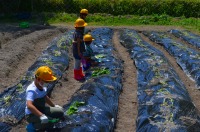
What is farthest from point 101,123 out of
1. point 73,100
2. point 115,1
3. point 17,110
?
point 115,1

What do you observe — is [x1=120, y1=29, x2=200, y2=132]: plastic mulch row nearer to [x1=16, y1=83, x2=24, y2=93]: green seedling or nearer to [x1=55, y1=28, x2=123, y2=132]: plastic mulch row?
[x1=55, y1=28, x2=123, y2=132]: plastic mulch row

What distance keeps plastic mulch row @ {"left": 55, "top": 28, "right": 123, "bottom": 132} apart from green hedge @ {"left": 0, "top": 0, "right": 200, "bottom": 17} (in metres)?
14.5

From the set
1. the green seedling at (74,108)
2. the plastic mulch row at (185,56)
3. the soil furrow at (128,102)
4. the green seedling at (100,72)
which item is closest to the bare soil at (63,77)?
the soil furrow at (128,102)

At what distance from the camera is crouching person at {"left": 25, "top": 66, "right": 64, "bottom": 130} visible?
5719 millimetres

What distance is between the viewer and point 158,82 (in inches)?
344

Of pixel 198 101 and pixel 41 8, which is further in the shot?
pixel 41 8

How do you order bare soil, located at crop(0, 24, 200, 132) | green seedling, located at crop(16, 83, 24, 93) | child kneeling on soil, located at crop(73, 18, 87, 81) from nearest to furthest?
bare soil, located at crop(0, 24, 200, 132) → green seedling, located at crop(16, 83, 24, 93) → child kneeling on soil, located at crop(73, 18, 87, 81)

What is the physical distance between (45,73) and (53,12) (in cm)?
2025

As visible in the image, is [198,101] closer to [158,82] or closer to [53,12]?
[158,82]

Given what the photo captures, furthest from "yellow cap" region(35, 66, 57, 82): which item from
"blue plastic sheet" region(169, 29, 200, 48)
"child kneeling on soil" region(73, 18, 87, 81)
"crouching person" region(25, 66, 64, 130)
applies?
"blue plastic sheet" region(169, 29, 200, 48)

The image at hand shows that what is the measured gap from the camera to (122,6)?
2472cm

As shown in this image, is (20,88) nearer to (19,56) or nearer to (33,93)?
(33,93)

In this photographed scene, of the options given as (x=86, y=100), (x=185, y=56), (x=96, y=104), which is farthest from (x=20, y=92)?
(x=185, y=56)

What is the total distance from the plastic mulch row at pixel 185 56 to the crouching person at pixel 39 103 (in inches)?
199
